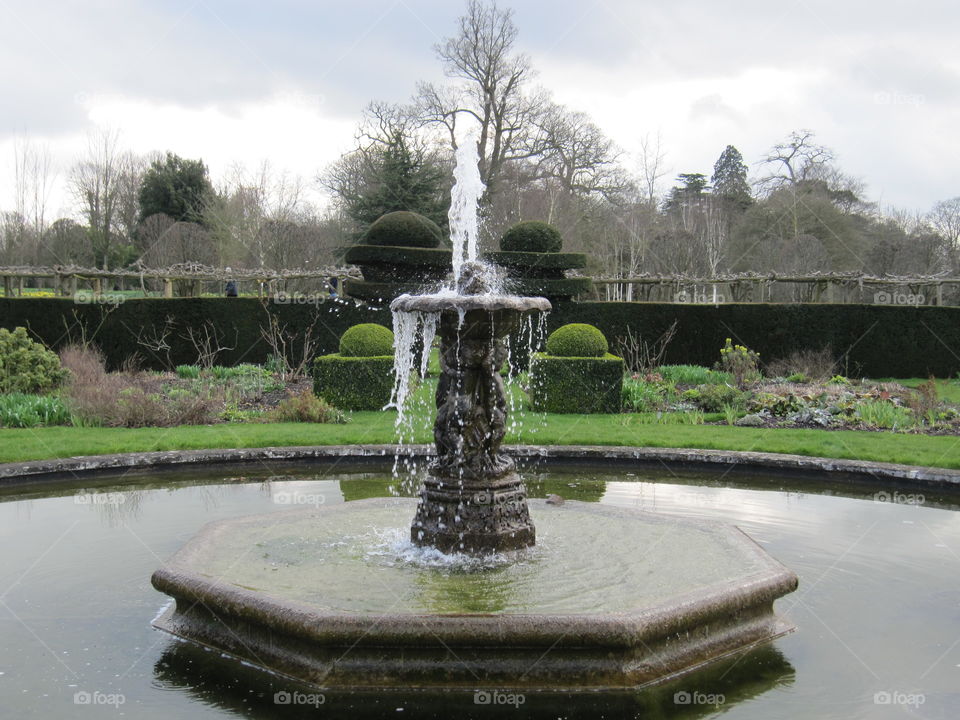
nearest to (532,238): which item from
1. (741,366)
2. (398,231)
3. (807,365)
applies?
(398,231)

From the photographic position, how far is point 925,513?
322 inches

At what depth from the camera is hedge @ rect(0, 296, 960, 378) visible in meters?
19.6

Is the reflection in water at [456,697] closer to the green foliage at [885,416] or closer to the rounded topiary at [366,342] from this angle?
the green foliage at [885,416]

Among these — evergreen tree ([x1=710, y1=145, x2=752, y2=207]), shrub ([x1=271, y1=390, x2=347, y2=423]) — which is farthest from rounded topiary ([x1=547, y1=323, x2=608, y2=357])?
evergreen tree ([x1=710, y1=145, x2=752, y2=207])

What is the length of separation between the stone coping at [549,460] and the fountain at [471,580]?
3103 millimetres

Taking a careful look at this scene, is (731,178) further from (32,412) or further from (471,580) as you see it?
(471,580)

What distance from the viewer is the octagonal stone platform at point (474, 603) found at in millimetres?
4500

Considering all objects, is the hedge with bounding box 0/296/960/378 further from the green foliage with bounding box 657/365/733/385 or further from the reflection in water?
the reflection in water

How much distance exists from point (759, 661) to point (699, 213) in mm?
43331

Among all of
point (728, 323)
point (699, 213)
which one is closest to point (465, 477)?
point (728, 323)

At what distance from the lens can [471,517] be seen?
6.09m

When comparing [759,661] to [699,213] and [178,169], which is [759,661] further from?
[699,213]

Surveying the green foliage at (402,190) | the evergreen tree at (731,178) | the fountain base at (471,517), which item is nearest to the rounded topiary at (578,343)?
the fountain base at (471,517)

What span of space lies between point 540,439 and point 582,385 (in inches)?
126
